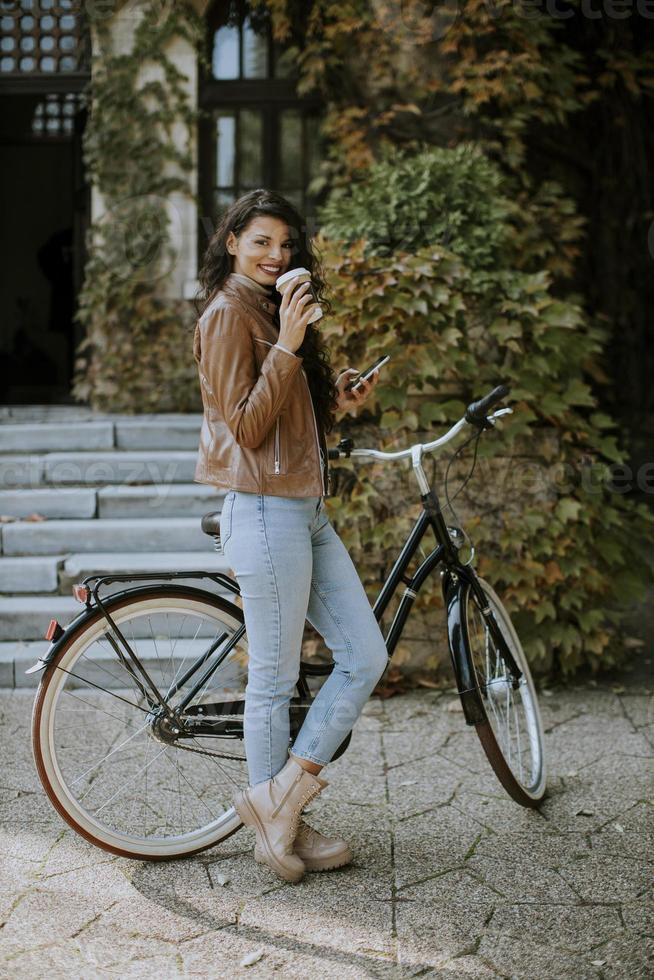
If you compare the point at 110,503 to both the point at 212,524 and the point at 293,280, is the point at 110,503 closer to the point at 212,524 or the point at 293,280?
the point at 212,524

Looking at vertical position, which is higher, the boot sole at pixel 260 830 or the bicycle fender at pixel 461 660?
the bicycle fender at pixel 461 660

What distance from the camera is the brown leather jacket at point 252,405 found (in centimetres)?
237

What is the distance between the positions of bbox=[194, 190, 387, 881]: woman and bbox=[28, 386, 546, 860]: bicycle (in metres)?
0.19

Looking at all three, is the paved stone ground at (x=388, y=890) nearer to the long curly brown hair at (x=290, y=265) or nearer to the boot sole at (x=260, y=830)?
the boot sole at (x=260, y=830)

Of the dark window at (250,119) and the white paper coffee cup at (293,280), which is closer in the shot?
the white paper coffee cup at (293,280)

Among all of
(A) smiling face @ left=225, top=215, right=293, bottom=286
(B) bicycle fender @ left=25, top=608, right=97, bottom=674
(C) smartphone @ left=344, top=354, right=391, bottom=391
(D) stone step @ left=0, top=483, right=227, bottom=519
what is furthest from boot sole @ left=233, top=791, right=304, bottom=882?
(D) stone step @ left=0, top=483, right=227, bottom=519

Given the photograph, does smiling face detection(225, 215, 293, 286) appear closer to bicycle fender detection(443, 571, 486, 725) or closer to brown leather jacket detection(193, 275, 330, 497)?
brown leather jacket detection(193, 275, 330, 497)

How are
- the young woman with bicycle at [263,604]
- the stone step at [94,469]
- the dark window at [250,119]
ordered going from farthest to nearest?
the dark window at [250,119] < the stone step at [94,469] < the young woman with bicycle at [263,604]

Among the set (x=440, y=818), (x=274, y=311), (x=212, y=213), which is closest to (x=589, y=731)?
(x=440, y=818)

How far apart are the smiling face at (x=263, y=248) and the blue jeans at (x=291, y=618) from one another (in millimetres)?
580

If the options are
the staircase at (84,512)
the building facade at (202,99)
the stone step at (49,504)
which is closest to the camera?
the staircase at (84,512)

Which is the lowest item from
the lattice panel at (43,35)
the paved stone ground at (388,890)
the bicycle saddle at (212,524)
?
the paved stone ground at (388,890)

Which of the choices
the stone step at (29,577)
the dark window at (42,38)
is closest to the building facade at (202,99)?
the dark window at (42,38)

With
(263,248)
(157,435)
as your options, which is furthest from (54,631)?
(157,435)
